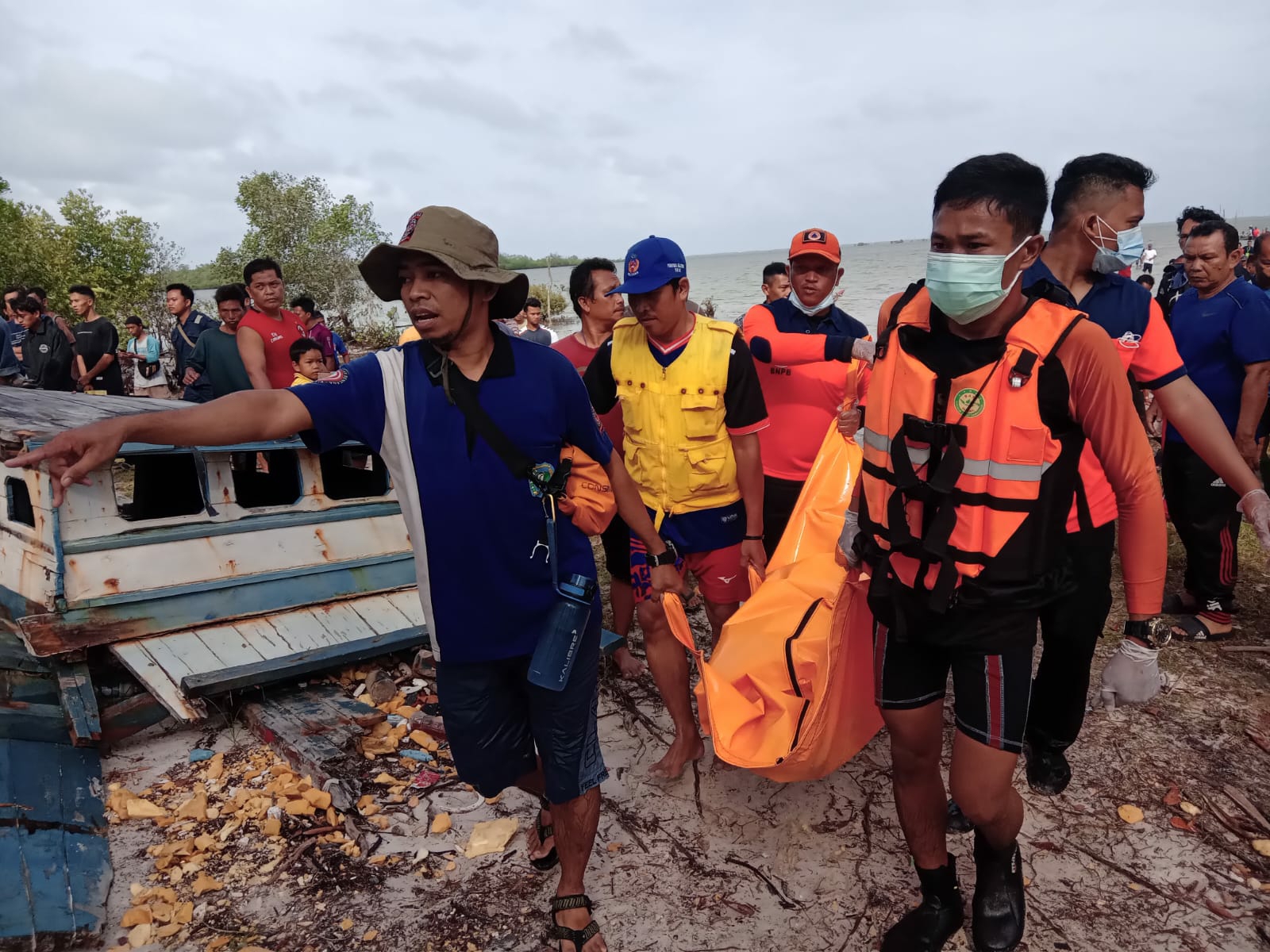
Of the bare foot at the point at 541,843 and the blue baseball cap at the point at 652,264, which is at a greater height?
the blue baseball cap at the point at 652,264

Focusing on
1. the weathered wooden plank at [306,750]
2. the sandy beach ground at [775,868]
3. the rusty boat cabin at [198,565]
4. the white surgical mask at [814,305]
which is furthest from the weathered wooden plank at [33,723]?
the white surgical mask at [814,305]

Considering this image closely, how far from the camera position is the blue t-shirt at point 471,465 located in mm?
2295

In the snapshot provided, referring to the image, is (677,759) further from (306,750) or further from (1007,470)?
(1007,470)

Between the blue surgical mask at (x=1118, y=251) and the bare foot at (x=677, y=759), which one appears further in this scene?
the bare foot at (x=677, y=759)

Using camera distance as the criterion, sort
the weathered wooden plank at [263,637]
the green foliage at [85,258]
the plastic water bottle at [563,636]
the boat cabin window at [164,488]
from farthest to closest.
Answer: the green foliage at [85,258], the boat cabin window at [164,488], the weathered wooden plank at [263,637], the plastic water bottle at [563,636]

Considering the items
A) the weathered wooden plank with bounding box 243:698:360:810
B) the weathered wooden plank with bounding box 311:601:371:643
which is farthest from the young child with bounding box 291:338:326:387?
the weathered wooden plank with bounding box 243:698:360:810

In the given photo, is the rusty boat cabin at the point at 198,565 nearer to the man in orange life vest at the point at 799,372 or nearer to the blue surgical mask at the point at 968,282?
the man in orange life vest at the point at 799,372

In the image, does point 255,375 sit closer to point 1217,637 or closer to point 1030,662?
point 1030,662

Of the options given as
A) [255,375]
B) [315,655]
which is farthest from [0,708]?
[255,375]

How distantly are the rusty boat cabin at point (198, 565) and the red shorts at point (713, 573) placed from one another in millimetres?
1954

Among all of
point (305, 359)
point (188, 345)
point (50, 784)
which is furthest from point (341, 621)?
point (188, 345)

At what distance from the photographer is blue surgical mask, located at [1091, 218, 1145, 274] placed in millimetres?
2816

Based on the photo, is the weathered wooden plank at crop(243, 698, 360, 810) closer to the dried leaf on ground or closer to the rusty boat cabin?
the rusty boat cabin

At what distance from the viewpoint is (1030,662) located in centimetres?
224
